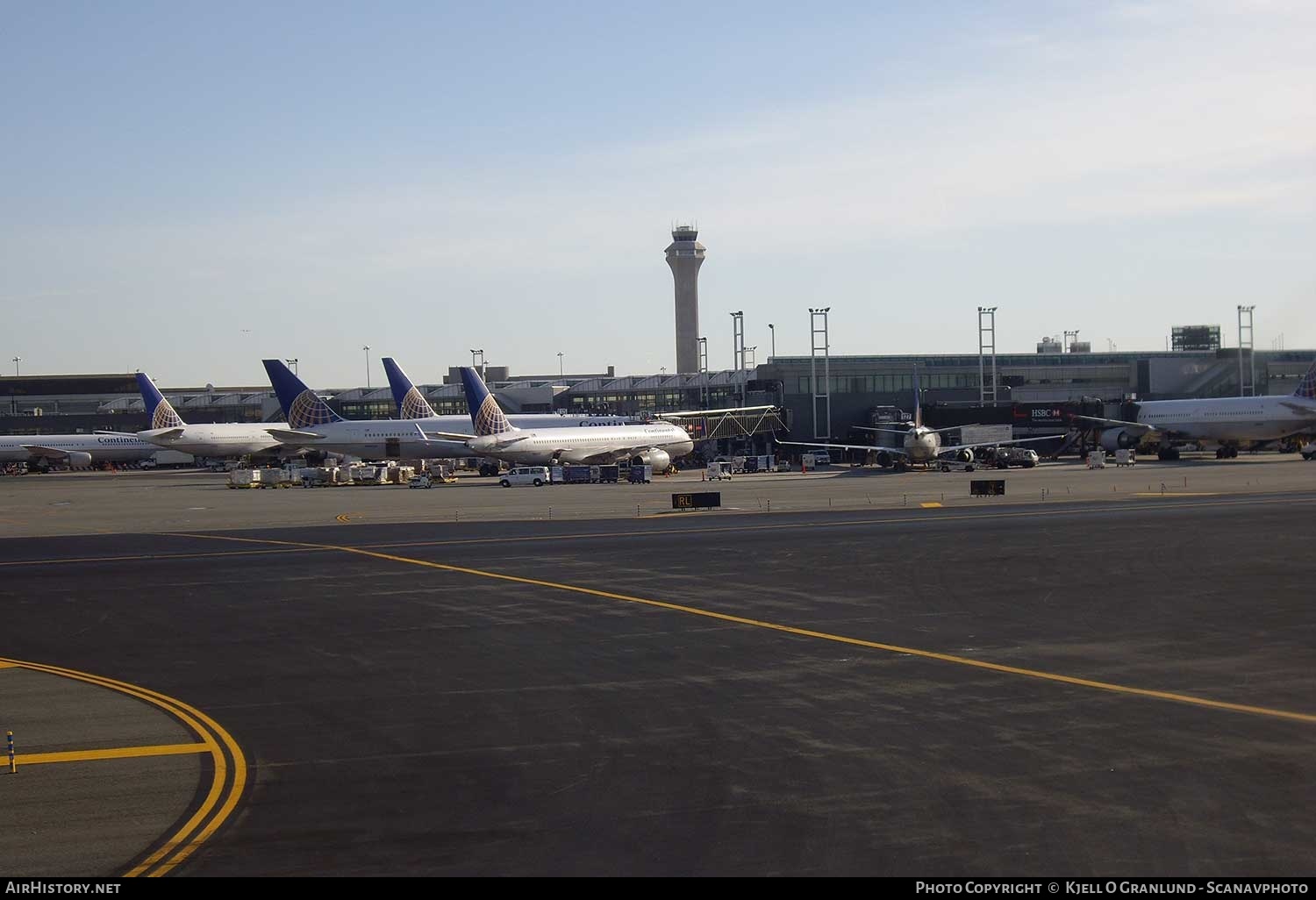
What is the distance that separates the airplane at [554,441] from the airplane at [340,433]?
5.43ft

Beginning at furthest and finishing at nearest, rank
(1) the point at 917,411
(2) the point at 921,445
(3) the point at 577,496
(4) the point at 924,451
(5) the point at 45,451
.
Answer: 1. (5) the point at 45,451
2. (1) the point at 917,411
3. (4) the point at 924,451
4. (2) the point at 921,445
5. (3) the point at 577,496

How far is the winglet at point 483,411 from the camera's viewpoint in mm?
92500

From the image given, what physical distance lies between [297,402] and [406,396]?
20.5 meters

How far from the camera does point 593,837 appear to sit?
11.6 meters

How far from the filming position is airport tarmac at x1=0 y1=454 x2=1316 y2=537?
2256 inches

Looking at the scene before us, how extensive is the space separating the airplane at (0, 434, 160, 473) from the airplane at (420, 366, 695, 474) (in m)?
45.3

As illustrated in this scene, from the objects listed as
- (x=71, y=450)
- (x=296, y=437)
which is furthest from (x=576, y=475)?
(x=71, y=450)

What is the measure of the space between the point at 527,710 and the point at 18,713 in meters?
8.08

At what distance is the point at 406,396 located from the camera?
123562 mm

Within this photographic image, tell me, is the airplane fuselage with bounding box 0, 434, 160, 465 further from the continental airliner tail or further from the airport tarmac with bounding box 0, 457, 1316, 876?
the continental airliner tail

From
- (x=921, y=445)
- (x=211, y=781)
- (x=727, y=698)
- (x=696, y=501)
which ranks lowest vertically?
(x=696, y=501)

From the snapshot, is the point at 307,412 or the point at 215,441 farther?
the point at 215,441

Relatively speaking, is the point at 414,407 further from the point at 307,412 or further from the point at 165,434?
the point at 165,434

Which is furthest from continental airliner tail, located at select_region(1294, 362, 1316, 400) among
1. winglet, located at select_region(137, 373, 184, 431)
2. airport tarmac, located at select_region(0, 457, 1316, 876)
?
winglet, located at select_region(137, 373, 184, 431)
